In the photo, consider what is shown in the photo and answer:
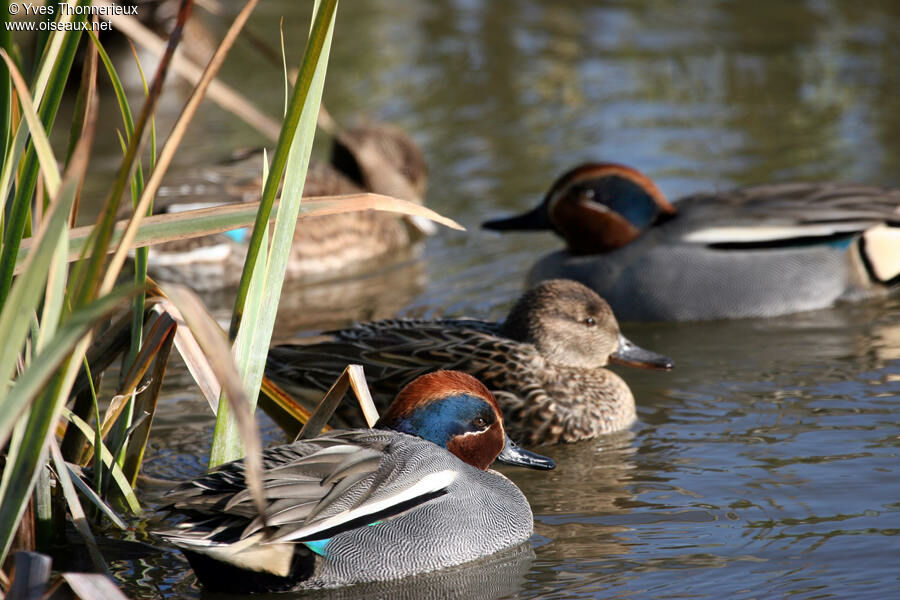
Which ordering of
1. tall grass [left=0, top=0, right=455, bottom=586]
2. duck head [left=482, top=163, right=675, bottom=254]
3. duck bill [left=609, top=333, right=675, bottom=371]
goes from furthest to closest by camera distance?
duck head [left=482, top=163, right=675, bottom=254], duck bill [left=609, top=333, right=675, bottom=371], tall grass [left=0, top=0, right=455, bottom=586]

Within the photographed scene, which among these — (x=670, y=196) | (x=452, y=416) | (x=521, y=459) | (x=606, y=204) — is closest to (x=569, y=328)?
(x=521, y=459)

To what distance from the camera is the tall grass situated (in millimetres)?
2740

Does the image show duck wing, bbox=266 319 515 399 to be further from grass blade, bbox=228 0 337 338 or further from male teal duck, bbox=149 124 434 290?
male teal duck, bbox=149 124 434 290

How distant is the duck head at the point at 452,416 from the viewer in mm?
4273

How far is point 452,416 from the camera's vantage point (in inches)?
A: 169

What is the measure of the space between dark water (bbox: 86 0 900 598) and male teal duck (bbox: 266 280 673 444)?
0.16 metres

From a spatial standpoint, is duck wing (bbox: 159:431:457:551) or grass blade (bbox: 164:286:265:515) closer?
grass blade (bbox: 164:286:265:515)

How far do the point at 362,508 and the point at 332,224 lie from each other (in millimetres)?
5066

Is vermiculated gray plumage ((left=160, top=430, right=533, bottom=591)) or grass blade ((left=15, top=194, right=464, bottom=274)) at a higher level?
grass blade ((left=15, top=194, right=464, bottom=274))

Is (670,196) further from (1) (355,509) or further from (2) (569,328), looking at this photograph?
(1) (355,509)

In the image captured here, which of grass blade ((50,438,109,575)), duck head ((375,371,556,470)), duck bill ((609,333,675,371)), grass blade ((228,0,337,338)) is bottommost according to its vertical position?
grass blade ((50,438,109,575))

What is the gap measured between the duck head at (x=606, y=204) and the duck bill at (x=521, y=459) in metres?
2.86

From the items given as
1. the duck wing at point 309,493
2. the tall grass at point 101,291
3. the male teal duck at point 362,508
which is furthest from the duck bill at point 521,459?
the tall grass at point 101,291

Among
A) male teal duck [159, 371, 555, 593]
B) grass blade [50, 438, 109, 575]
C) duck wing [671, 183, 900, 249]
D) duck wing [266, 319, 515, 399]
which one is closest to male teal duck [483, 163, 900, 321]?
duck wing [671, 183, 900, 249]
